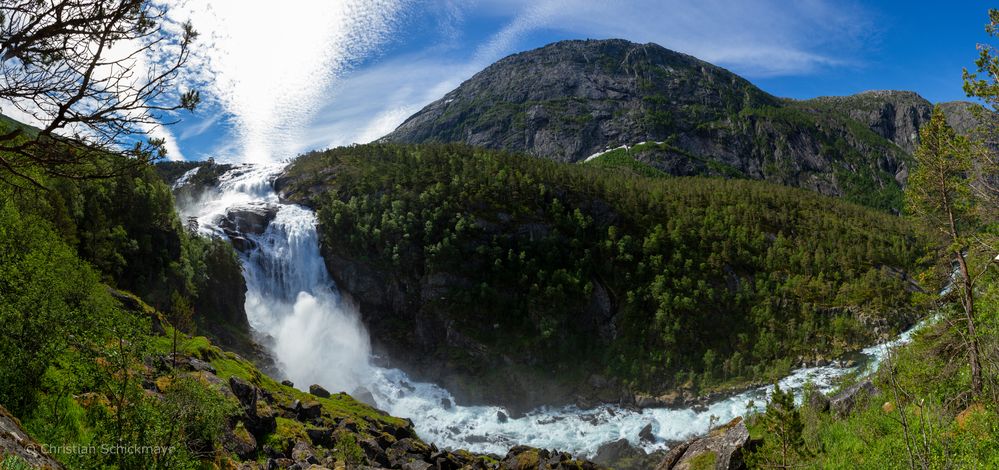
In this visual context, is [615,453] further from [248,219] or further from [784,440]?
[248,219]

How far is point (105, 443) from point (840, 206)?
129m

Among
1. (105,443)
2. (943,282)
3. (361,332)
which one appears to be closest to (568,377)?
(361,332)

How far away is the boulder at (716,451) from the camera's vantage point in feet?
43.4

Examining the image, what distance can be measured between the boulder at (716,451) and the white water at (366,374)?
83.4 feet

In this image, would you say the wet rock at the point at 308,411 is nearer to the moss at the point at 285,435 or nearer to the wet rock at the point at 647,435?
the moss at the point at 285,435

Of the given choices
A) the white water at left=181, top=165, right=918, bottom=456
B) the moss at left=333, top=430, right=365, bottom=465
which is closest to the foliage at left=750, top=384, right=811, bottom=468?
the moss at left=333, top=430, right=365, bottom=465

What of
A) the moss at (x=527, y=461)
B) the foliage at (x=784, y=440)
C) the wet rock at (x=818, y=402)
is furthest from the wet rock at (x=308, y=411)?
the wet rock at (x=818, y=402)

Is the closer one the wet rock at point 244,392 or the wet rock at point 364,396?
the wet rock at point 244,392

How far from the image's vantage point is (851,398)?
15.9 m

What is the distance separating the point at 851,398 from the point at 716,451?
18.9 feet

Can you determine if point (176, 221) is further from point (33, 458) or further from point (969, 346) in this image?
point (969, 346)

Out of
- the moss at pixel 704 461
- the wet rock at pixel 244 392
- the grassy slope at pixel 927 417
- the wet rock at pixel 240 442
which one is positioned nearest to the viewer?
the grassy slope at pixel 927 417

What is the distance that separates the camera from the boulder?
13234mm

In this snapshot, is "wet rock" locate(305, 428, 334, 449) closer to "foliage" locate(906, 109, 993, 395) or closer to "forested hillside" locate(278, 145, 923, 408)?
"foliage" locate(906, 109, 993, 395)
